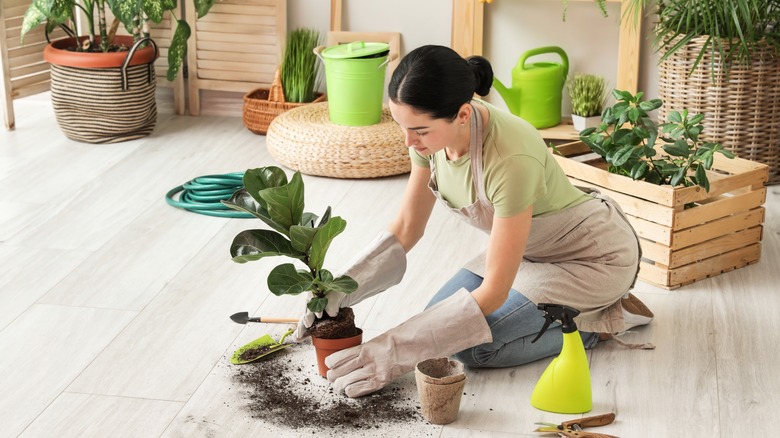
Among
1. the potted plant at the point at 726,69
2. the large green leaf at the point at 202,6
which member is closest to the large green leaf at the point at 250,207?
the potted plant at the point at 726,69

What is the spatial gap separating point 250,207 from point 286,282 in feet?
0.68

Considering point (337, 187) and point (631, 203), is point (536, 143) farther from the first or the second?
point (337, 187)

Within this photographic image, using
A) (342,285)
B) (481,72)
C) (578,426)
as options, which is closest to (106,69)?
(342,285)

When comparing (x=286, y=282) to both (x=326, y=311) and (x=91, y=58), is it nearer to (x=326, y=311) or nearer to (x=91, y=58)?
(x=326, y=311)

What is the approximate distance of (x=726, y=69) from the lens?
364 centimetres

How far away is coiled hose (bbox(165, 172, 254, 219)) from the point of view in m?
3.67

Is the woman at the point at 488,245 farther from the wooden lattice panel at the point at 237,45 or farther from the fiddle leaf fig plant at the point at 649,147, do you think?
the wooden lattice panel at the point at 237,45

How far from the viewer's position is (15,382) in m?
2.53

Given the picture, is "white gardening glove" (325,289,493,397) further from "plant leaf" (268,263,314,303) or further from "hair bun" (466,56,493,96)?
"hair bun" (466,56,493,96)

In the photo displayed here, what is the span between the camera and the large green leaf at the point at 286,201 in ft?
7.52

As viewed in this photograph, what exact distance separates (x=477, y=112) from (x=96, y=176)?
2171mm

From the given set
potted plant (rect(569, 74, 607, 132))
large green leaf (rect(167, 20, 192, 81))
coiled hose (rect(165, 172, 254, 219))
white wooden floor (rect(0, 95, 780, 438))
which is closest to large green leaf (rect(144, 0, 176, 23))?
large green leaf (rect(167, 20, 192, 81))

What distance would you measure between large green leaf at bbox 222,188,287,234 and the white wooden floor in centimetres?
42

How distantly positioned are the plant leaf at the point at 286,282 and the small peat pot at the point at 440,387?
1.03 feet
